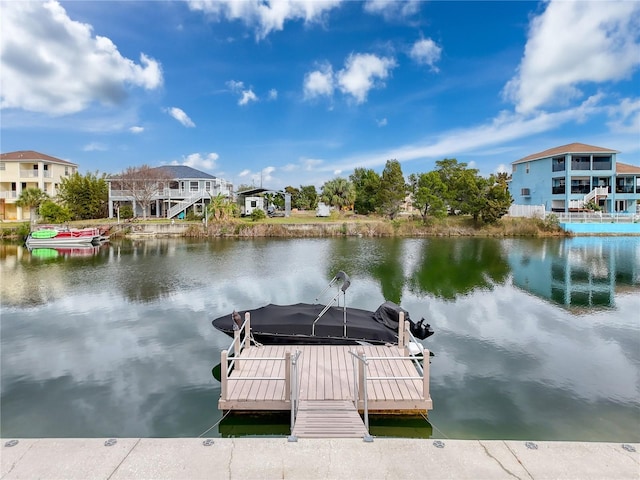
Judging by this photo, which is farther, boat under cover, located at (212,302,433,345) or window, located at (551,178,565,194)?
window, located at (551,178,565,194)

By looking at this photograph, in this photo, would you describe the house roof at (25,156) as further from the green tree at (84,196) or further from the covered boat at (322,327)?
the covered boat at (322,327)

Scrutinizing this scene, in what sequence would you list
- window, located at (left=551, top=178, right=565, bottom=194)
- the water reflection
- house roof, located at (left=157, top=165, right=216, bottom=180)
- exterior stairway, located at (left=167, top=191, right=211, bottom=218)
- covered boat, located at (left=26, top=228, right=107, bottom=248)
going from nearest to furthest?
1. the water reflection
2. covered boat, located at (left=26, top=228, right=107, bottom=248)
3. exterior stairway, located at (left=167, top=191, right=211, bottom=218)
4. window, located at (left=551, top=178, right=565, bottom=194)
5. house roof, located at (left=157, top=165, right=216, bottom=180)

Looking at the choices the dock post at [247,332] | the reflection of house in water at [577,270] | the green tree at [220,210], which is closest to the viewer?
the dock post at [247,332]

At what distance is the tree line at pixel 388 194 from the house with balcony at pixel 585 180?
7.43 m

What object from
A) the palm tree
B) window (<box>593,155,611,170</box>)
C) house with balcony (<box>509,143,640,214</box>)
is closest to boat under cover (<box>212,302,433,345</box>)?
the palm tree

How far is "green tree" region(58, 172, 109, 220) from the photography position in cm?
5408

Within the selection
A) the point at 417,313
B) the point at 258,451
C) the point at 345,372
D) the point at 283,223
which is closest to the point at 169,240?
the point at 283,223

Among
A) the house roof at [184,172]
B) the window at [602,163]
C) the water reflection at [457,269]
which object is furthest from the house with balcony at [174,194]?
the window at [602,163]

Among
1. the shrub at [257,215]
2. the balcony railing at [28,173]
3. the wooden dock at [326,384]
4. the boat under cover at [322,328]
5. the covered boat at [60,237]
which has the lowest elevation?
the wooden dock at [326,384]

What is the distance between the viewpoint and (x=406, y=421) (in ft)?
26.4

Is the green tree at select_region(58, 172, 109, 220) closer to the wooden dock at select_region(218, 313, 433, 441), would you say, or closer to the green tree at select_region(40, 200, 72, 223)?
the green tree at select_region(40, 200, 72, 223)

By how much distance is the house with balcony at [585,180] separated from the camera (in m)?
54.2

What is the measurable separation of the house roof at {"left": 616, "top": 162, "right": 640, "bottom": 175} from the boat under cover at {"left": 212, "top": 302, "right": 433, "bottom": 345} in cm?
5806

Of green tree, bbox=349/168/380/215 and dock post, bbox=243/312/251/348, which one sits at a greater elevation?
green tree, bbox=349/168/380/215
